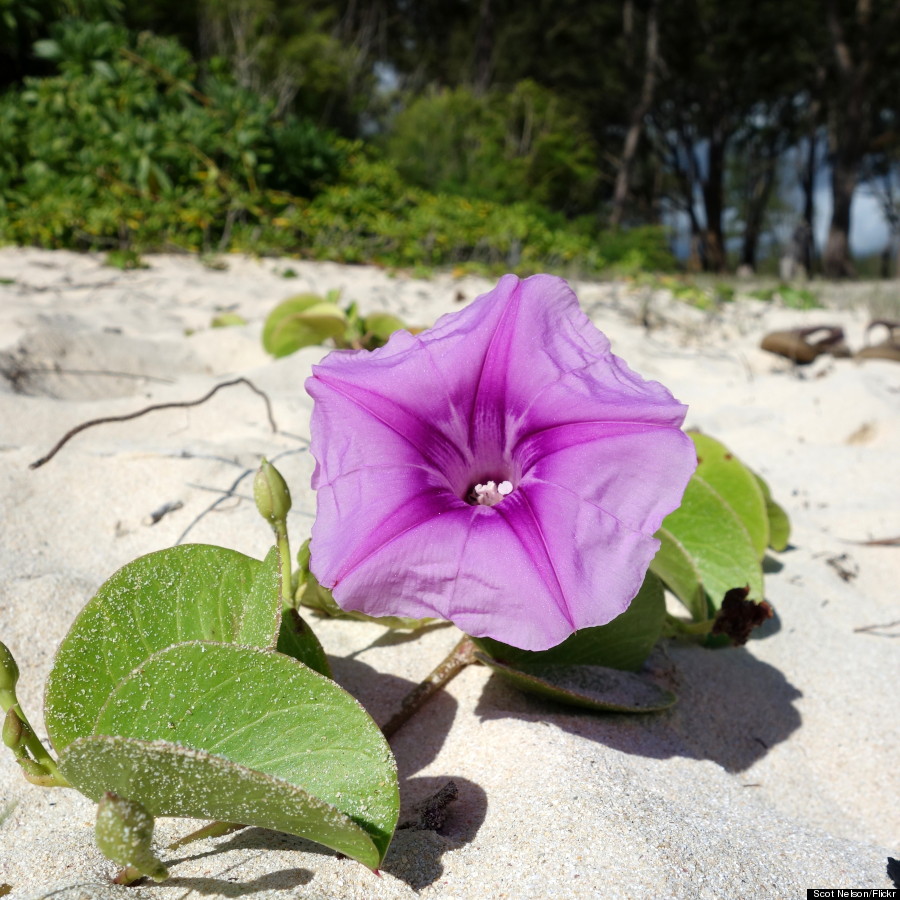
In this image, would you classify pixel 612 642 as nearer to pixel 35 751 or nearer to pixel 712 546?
pixel 712 546

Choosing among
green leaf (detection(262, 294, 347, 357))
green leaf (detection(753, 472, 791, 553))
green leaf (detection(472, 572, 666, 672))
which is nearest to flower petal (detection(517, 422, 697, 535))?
green leaf (detection(472, 572, 666, 672))

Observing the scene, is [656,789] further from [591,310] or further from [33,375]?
[591,310]

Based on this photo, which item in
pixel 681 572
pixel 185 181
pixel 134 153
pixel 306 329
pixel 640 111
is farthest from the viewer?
pixel 640 111

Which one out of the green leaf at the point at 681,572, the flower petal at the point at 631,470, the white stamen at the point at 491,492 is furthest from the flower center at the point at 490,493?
the green leaf at the point at 681,572

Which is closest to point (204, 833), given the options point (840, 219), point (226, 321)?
point (226, 321)

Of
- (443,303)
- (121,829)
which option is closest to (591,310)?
(443,303)

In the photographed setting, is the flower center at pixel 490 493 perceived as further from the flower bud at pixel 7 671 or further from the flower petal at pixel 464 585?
the flower bud at pixel 7 671
